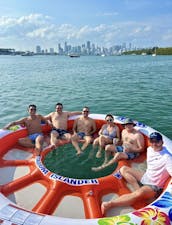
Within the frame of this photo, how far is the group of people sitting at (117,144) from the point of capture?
352 centimetres

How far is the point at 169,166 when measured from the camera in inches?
136

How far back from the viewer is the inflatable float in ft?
9.66

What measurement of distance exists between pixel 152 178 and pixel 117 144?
155cm

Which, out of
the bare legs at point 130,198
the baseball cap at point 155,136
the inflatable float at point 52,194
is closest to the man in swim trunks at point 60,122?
the inflatable float at point 52,194

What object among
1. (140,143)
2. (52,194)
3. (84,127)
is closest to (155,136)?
(140,143)

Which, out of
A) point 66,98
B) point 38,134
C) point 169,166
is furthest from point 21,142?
point 66,98

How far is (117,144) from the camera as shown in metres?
5.18

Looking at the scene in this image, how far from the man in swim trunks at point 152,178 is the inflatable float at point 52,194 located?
117 millimetres

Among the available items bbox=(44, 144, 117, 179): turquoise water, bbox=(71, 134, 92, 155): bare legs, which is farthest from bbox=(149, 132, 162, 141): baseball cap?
bbox=(71, 134, 92, 155): bare legs

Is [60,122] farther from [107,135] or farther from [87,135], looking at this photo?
[107,135]

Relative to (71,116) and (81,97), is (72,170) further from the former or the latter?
(81,97)

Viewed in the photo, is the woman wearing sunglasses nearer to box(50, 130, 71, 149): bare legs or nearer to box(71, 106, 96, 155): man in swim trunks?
box(71, 106, 96, 155): man in swim trunks

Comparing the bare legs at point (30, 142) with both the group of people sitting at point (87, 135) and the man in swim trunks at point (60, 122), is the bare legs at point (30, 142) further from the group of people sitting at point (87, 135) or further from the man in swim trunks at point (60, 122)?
the man in swim trunks at point (60, 122)

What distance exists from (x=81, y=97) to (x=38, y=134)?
7236mm
